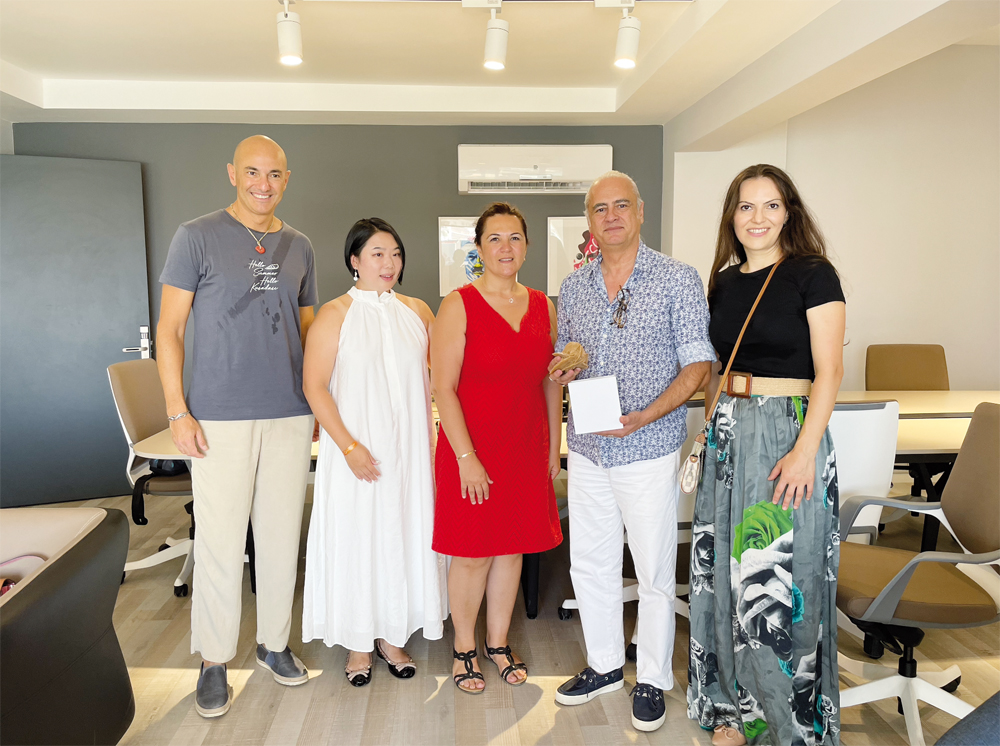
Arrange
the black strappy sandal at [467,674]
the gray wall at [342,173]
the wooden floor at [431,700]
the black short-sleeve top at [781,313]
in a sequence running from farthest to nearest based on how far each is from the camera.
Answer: the gray wall at [342,173]
the black strappy sandal at [467,674]
the wooden floor at [431,700]
the black short-sleeve top at [781,313]

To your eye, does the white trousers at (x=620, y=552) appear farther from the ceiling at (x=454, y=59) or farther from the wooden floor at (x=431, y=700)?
the ceiling at (x=454, y=59)

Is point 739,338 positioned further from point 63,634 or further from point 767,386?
point 63,634

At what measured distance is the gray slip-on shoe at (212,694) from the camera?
2.22m

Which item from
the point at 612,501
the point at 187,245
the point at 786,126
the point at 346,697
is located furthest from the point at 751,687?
the point at 786,126

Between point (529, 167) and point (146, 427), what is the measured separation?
3214mm

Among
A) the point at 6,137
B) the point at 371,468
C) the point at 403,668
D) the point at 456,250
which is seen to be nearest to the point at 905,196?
the point at 456,250

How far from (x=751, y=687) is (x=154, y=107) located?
193 inches

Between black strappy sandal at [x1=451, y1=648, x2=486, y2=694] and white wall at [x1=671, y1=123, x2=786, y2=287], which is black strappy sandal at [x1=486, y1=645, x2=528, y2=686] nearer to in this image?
black strappy sandal at [x1=451, y1=648, x2=486, y2=694]

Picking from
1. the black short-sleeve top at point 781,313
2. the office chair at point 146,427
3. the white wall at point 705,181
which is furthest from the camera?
the white wall at point 705,181

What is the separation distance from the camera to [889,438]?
7.86 feet

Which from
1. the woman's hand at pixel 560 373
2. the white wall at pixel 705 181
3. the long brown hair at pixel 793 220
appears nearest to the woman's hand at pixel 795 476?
the long brown hair at pixel 793 220

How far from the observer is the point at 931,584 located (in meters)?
2.03

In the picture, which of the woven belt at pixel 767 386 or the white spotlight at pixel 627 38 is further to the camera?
the white spotlight at pixel 627 38

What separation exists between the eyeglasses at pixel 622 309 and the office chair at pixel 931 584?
102 cm
